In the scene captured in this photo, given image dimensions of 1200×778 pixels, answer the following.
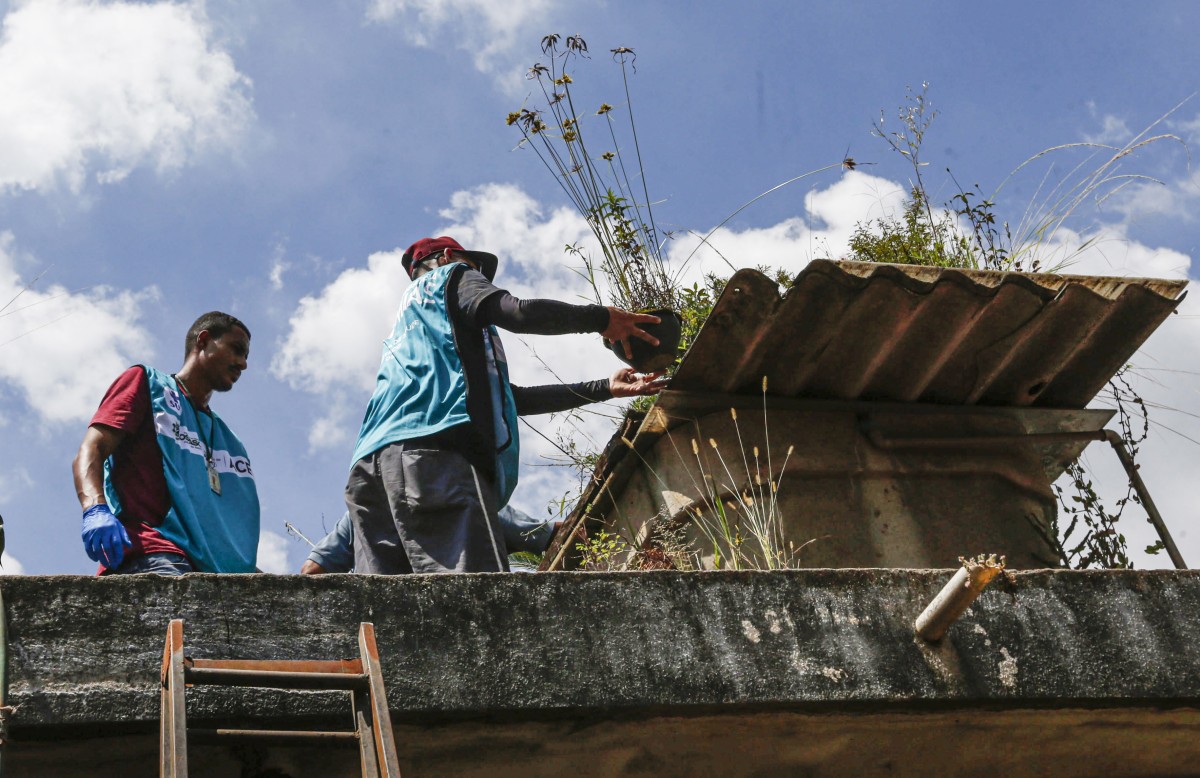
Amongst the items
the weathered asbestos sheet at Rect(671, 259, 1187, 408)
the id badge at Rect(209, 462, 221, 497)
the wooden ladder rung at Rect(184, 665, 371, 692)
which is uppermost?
the id badge at Rect(209, 462, 221, 497)

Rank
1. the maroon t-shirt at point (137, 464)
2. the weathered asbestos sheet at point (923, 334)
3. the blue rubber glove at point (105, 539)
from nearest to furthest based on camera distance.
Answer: the blue rubber glove at point (105, 539) → the maroon t-shirt at point (137, 464) → the weathered asbestos sheet at point (923, 334)

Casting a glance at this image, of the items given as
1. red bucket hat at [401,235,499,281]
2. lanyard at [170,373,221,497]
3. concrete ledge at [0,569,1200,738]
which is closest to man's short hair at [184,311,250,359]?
lanyard at [170,373,221,497]

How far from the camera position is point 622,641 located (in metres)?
2.56

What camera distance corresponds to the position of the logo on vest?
4.14m

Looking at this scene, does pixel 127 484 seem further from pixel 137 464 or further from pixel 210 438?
pixel 210 438

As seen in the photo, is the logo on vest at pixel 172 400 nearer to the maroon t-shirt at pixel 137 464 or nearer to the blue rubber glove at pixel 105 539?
the maroon t-shirt at pixel 137 464

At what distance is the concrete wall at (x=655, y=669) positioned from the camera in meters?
2.31

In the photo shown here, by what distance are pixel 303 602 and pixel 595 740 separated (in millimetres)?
644

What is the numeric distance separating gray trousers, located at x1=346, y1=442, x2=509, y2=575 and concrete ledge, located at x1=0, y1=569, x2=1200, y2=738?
127 cm

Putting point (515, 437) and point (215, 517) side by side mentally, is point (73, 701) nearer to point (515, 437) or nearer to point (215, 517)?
point (215, 517)

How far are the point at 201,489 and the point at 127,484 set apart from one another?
0.77 feet

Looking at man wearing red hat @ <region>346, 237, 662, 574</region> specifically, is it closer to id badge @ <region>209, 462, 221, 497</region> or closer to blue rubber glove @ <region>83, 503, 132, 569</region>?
id badge @ <region>209, 462, 221, 497</region>

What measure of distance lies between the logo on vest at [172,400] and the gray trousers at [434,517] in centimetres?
69

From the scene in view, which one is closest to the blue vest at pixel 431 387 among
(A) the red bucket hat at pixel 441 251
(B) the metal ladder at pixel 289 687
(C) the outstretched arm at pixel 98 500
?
(A) the red bucket hat at pixel 441 251
